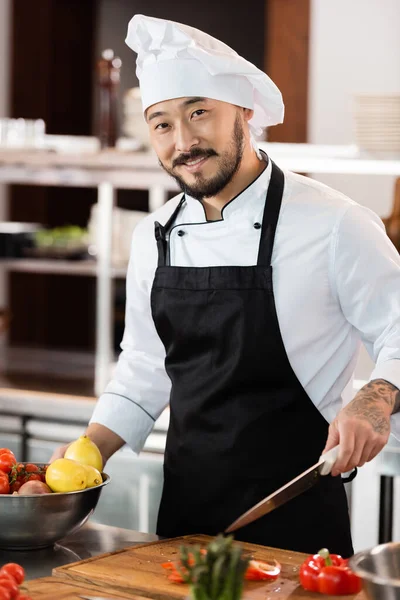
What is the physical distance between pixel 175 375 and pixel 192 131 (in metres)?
0.54

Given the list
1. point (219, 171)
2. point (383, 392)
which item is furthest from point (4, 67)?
point (383, 392)

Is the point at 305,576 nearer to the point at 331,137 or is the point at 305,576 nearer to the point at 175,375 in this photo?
the point at 175,375

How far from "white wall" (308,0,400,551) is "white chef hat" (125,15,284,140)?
1182 mm

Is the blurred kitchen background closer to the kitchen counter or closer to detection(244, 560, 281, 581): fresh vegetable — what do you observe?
the kitchen counter

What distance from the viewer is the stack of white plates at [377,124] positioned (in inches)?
123

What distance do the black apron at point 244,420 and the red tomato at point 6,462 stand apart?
404 mm

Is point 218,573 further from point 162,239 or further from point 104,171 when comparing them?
point 104,171

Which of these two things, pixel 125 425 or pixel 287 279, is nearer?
pixel 287 279

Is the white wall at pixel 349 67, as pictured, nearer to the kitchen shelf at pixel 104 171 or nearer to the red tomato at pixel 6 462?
the kitchen shelf at pixel 104 171

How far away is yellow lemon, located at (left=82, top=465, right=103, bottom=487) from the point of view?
6.63ft

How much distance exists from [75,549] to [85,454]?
0.19 metres

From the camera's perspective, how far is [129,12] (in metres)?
5.73

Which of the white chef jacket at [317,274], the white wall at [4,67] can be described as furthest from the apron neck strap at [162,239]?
the white wall at [4,67]

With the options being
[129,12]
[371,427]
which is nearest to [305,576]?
[371,427]
